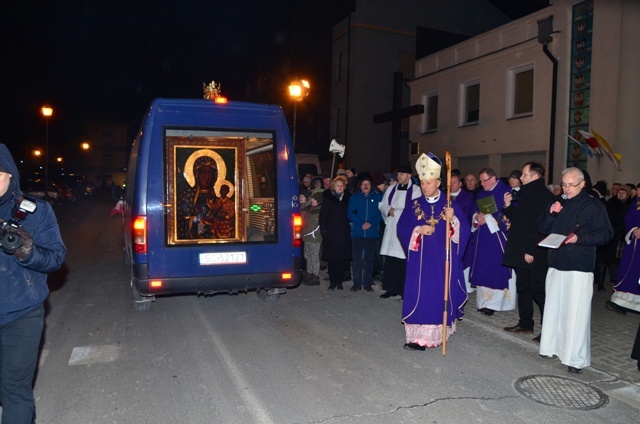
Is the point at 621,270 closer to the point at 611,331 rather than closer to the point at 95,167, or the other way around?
the point at 611,331

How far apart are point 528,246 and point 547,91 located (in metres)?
12.4

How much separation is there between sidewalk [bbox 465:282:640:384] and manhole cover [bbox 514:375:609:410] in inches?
22.7

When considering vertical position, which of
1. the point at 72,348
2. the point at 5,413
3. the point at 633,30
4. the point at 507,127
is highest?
the point at 633,30

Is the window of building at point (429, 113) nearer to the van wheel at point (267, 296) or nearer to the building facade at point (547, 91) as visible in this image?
the building facade at point (547, 91)

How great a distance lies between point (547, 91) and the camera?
1694 centimetres

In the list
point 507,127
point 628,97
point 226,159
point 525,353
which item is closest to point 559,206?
point 525,353

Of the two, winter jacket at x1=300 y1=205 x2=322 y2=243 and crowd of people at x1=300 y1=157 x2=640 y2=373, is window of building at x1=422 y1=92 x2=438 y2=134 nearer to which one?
crowd of people at x1=300 y1=157 x2=640 y2=373

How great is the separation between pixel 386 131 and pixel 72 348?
2295 centimetres

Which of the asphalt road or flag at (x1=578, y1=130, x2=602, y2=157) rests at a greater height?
flag at (x1=578, y1=130, x2=602, y2=157)

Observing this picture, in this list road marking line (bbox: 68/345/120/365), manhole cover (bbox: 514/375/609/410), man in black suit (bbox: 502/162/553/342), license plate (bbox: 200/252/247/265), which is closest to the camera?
manhole cover (bbox: 514/375/609/410)

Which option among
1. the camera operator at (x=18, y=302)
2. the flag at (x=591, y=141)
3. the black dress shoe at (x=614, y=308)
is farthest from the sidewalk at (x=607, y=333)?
the flag at (x=591, y=141)

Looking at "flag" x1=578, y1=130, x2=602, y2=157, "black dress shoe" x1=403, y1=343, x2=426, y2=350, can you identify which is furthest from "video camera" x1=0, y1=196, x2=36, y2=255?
"flag" x1=578, y1=130, x2=602, y2=157

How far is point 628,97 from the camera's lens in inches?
608

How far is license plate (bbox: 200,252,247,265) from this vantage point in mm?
6648
